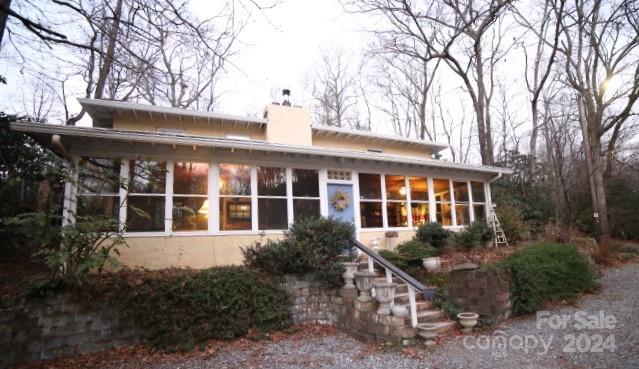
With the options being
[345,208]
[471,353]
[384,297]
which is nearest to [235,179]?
[345,208]

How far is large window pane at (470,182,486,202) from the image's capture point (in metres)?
10.8

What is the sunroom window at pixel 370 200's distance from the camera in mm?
8750

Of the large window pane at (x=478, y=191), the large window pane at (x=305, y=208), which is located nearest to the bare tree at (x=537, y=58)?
the large window pane at (x=478, y=191)

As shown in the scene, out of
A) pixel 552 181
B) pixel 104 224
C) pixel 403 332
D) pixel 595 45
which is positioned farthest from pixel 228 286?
pixel 552 181

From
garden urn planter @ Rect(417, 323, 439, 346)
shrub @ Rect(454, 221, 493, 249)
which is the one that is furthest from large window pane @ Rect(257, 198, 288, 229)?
shrub @ Rect(454, 221, 493, 249)

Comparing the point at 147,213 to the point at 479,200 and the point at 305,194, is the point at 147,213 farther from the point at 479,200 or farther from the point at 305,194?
the point at 479,200

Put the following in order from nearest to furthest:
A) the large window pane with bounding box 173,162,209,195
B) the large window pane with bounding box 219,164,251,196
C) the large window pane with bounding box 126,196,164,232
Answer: the large window pane with bounding box 126,196,164,232, the large window pane with bounding box 173,162,209,195, the large window pane with bounding box 219,164,251,196

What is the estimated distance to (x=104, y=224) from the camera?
190 inches

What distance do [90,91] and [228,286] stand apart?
12.4 m

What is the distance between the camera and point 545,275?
6.32 m

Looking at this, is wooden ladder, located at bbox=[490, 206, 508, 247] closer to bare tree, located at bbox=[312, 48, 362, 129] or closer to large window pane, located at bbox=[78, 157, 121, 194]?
large window pane, located at bbox=[78, 157, 121, 194]

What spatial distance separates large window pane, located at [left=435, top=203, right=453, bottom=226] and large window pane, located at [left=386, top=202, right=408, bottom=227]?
4.57 ft

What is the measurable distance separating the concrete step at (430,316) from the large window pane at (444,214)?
4.99 metres

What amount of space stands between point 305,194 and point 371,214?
7.16 feet
